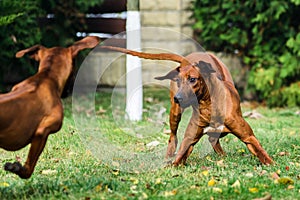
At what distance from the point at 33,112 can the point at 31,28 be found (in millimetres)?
5268

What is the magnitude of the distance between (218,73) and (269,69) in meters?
4.49

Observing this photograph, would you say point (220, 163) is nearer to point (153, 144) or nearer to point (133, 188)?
point (133, 188)

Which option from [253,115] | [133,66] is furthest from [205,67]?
[253,115]

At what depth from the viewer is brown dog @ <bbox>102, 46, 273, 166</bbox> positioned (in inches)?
166

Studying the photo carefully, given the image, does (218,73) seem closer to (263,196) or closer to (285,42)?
(263,196)

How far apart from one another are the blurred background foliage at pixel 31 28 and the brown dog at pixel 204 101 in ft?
12.3

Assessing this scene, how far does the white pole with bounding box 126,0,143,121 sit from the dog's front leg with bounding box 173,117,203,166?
272 cm

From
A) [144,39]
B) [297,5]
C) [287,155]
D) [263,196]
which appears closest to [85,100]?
[144,39]

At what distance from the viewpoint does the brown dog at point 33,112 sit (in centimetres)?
345

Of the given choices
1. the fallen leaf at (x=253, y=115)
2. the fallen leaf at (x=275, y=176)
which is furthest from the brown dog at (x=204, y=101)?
the fallen leaf at (x=253, y=115)

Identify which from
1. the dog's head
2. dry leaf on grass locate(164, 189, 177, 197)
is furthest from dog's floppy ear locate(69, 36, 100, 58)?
dry leaf on grass locate(164, 189, 177, 197)

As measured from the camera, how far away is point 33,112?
3.51 m

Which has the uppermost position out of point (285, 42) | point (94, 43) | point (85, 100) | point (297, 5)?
point (94, 43)

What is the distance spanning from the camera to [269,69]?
29.2 feet
